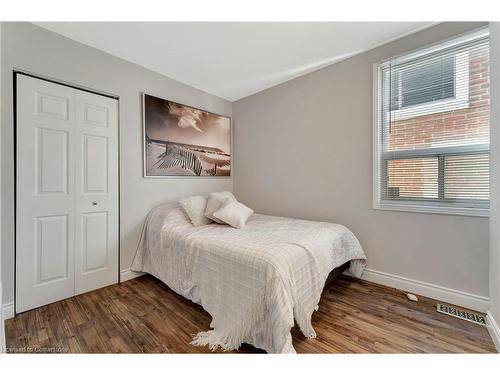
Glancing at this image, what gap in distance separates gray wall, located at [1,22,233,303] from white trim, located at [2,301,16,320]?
4 cm

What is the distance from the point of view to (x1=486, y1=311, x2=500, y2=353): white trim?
134 cm

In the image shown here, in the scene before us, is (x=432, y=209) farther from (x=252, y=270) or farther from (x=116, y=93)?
(x=116, y=93)

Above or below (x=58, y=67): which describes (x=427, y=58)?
above

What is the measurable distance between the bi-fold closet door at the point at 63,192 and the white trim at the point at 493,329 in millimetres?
3268

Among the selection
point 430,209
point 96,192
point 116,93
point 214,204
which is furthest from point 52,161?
point 430,209

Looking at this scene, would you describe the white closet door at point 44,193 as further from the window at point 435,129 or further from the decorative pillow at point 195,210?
the window at point 435,129

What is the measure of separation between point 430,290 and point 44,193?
3.67m

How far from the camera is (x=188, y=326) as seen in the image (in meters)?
1.59

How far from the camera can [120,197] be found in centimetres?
233

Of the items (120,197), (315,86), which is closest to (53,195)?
(120,197)

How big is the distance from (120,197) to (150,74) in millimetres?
1563

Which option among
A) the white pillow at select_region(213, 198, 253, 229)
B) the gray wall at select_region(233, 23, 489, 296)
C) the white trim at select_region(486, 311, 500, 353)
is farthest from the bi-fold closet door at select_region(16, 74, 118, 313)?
the white trim at select_region(486, 311, 500, 353)

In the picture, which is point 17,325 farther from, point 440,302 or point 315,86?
point 315,86
